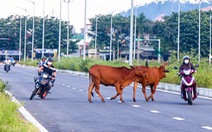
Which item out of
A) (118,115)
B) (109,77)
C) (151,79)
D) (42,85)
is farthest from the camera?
(151,79)

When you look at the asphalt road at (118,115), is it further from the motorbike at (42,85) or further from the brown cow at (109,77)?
the brown cow at (109,77)

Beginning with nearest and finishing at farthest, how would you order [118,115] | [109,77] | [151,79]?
[118,115] → [109,77] → [151,79]

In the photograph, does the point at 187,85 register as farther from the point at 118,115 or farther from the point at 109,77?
the point at 118,115

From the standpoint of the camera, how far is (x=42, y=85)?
1020 inches

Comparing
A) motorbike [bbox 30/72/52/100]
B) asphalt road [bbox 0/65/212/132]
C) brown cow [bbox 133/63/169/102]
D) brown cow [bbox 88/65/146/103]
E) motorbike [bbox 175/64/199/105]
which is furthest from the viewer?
brown cow [bbox 133/63/169/102]

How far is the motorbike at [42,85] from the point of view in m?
25.8

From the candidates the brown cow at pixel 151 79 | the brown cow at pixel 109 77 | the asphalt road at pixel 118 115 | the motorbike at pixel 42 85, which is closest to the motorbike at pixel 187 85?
the asphalt road at pixel 118 115

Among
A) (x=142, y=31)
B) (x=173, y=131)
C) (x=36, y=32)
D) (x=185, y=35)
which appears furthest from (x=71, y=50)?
(x=173, y=131)

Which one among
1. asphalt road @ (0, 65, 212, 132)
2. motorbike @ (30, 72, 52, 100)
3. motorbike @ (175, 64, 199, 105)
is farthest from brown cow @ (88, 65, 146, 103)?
motorbike @ (175, 64, 199, 105)

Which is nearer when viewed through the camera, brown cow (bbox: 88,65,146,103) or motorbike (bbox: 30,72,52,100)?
brown cow (bbox: 88,65,146,103)

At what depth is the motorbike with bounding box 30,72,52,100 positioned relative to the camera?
25.8 meters

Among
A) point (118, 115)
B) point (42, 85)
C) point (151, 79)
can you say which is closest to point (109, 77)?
point (151, 79)

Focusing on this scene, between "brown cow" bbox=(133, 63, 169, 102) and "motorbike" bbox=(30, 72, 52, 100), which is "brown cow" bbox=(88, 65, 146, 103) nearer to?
"brown cow" bbox=(133, 63, 169, 102)

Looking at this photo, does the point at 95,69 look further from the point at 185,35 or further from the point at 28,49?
the point at 28,49
